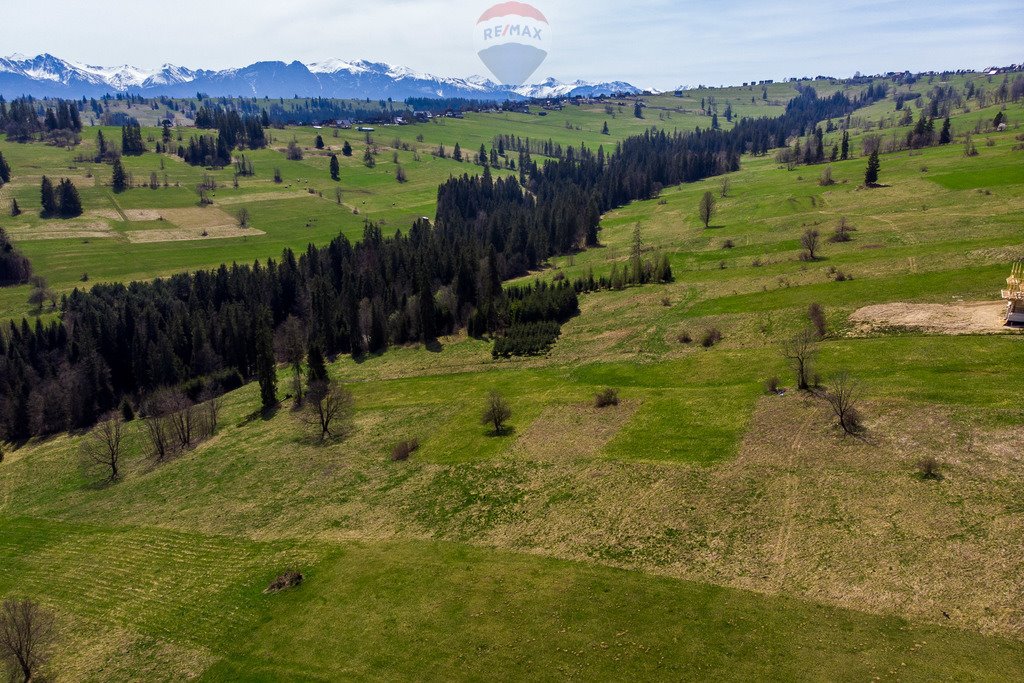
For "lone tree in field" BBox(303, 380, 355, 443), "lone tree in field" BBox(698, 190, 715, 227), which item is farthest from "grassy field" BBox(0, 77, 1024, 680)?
"lone tree in field" BBox(698, 190, 715, 227)

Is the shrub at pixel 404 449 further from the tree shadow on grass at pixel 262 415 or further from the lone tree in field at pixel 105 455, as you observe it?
the lone tree in field at pixel 105 455

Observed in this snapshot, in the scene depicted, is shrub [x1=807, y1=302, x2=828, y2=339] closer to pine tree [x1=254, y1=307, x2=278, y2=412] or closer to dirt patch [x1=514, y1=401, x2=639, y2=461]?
dirt patch [x1=514, y1=401, x2=639, y2=461]

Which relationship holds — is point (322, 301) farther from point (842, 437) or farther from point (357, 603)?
point (842, 437)

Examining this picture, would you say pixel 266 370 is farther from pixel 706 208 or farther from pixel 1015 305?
pixel 706 208

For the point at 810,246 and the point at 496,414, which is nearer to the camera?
the point at 496,414

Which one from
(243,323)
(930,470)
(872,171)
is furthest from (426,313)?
(872,171)

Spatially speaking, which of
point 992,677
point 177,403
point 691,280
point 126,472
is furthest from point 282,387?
point 992,677
